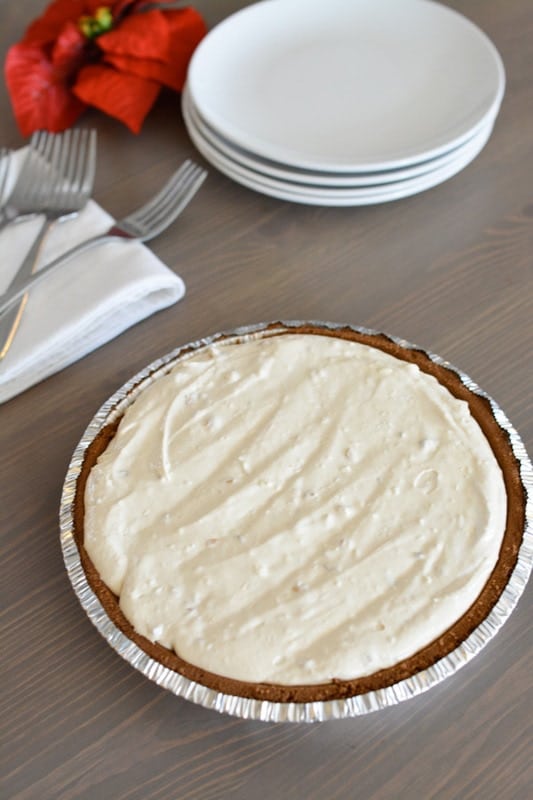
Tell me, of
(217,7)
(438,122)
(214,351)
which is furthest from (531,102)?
(214,351)

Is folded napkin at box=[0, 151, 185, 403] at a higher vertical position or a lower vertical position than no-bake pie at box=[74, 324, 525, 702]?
higher

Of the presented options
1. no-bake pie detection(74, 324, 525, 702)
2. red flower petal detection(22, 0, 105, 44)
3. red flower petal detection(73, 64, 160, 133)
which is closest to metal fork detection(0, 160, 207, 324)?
red flower petal detection(73, 64, 160, 133)

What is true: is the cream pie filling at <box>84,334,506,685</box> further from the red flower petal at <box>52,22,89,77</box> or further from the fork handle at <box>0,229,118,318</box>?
the red flower petal at <box>52,22,89,77</box>

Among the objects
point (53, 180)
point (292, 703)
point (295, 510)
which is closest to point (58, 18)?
point (53, 180)

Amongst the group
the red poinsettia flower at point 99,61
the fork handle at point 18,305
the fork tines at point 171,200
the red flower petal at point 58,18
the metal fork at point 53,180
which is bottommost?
the fork tines at point 171,200

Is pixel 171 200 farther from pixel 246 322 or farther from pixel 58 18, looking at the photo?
pixel 58 18

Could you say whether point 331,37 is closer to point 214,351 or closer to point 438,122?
point 438,122

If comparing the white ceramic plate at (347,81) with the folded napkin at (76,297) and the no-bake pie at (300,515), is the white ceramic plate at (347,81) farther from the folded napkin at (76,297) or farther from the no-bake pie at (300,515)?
the no-bake pie at (300,515)

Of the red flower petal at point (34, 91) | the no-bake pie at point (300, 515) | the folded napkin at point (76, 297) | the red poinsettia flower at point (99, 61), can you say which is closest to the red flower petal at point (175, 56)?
the red poinsettia flower at point (99, 61)
